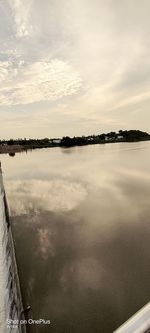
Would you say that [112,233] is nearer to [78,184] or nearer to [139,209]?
A: [139,209]

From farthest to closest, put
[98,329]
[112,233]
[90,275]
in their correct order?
[112,233] → [90,275] → [98,329]

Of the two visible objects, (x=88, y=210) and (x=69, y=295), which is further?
(x=88, y=210)

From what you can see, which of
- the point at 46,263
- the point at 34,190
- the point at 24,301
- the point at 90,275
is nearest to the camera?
the point at 24,301

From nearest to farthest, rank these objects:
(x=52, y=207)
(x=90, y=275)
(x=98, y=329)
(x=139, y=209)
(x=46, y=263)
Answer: (x=98, y=329)
(x=90, y=275)
(x=46, y=263)
(x=139, y=209)
(x=52, y=207)

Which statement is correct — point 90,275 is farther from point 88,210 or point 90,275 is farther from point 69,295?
point 88,210

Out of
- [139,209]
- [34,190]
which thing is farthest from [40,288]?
[34,190]

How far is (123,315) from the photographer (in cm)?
627

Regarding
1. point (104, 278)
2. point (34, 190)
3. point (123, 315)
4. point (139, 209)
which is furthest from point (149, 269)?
point (34, 190)

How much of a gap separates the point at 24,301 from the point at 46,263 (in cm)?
209

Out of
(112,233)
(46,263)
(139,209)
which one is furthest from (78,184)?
(46,263)

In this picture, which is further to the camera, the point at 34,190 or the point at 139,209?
the point at 34,190

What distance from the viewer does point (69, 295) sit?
724 cm

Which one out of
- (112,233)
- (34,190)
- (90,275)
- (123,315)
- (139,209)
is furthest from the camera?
(34,190)

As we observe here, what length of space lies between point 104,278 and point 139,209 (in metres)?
7.72
